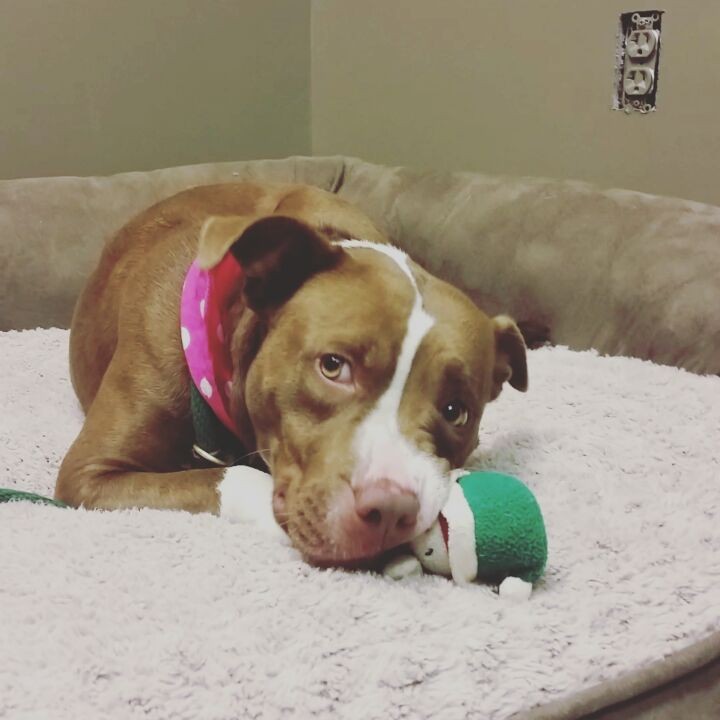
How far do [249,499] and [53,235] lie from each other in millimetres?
1845

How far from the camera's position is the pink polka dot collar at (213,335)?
1.75 m

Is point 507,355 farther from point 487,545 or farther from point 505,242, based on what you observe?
point 505,242

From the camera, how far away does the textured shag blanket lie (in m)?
1.12

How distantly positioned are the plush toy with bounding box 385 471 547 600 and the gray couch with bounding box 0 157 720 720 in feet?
3.72

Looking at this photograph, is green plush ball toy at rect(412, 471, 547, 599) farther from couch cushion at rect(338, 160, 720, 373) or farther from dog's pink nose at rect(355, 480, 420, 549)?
couch cushion at rect(338, 160, 720, 373)

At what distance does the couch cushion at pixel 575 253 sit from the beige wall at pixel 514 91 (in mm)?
246

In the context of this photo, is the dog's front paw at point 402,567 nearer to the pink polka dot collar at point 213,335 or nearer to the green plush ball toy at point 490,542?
the green plush ball toy at point 490,542

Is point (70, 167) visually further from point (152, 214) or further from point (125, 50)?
point (152, 214)

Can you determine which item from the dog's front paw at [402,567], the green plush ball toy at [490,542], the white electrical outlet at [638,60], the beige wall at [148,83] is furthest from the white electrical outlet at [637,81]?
the dog's front paw at [402,567]

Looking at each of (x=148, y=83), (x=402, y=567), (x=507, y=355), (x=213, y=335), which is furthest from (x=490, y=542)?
(x=148, y=83)

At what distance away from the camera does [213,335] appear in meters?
1.76

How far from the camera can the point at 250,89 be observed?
4.03m

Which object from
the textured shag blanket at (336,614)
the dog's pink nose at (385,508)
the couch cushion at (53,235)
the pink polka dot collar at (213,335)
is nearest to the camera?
the textured shag blanket at (336,614)

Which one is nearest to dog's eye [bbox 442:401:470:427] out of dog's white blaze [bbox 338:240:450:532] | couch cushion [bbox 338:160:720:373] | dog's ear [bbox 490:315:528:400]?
dog's white blaze [bbox 338:240:450:532]
